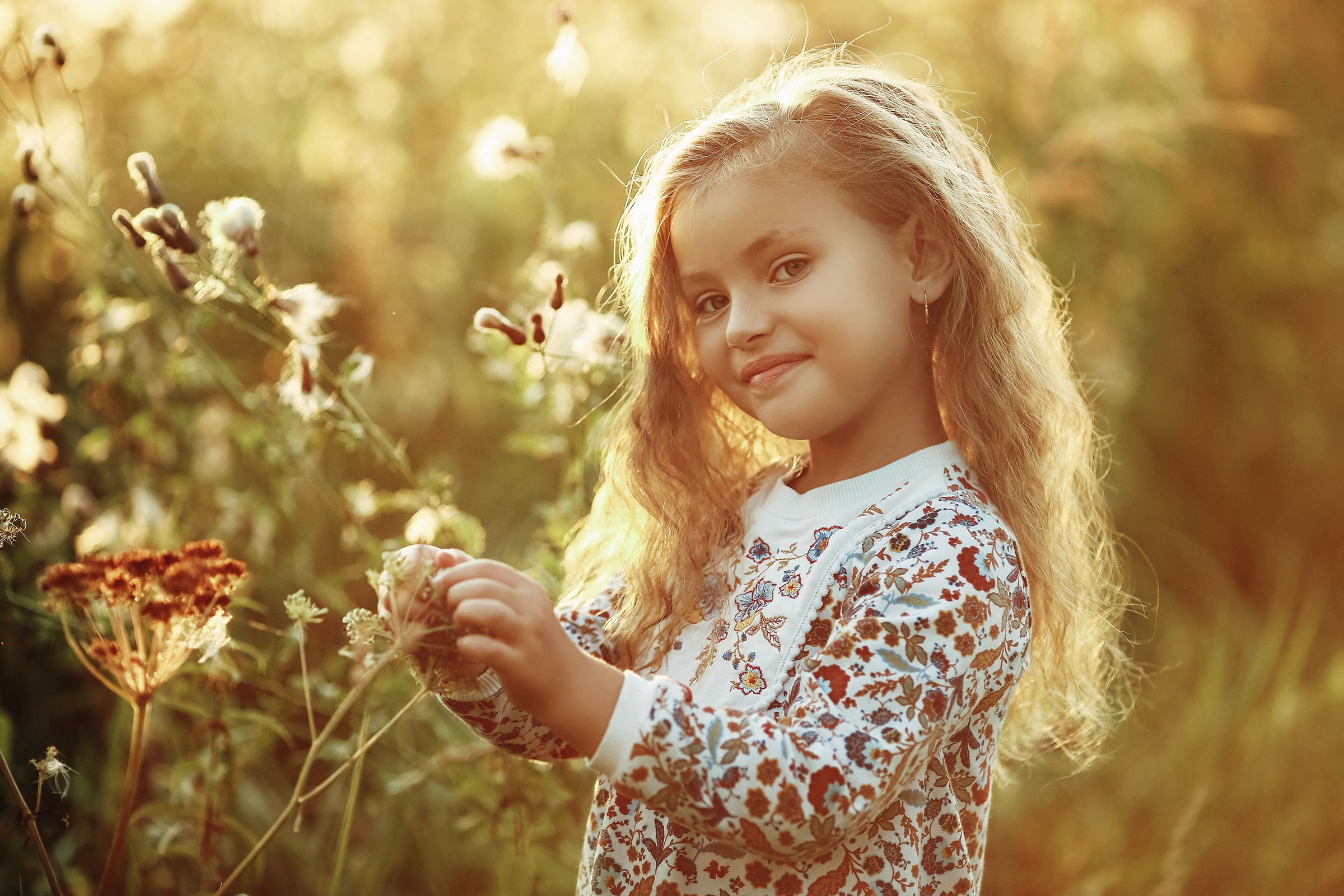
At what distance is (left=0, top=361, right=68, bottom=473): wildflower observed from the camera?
1911mm

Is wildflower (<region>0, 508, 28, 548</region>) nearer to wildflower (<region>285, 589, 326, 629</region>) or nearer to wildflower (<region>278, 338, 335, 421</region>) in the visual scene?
wildflower (<region>285, 589, 326, 629</region>)

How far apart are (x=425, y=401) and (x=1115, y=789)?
190 cm

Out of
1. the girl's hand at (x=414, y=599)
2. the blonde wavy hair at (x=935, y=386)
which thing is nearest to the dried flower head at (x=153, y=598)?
the girl's hand at (x=414, y=599)

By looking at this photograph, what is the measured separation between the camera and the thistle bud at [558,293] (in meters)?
1.43

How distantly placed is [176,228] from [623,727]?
771 mm

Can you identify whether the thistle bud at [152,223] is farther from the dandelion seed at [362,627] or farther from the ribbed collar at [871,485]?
the ribbed collar at [871,485]

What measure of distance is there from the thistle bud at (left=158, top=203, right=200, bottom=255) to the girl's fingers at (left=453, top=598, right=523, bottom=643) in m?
0.59

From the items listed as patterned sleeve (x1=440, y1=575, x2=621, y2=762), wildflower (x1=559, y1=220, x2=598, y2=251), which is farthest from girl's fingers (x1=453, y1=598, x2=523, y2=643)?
wildflower (x1=559, y1=220, x2=598, y2=251)

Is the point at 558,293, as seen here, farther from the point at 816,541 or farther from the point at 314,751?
the point at 314,751


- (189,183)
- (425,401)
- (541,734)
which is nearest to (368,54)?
(189,183)

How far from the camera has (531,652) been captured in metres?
1.03

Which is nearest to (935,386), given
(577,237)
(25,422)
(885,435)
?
(885,435)

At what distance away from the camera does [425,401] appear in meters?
2.93

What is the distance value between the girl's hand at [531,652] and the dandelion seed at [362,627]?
63mm
